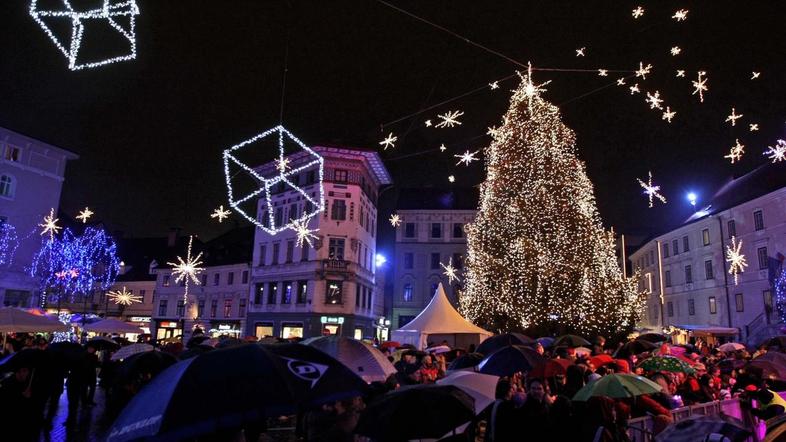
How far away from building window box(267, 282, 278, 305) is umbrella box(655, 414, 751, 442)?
46649 mm

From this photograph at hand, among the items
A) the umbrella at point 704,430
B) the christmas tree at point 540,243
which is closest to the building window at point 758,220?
the christmas tree at point 540,243

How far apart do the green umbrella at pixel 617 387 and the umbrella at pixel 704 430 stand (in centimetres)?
295

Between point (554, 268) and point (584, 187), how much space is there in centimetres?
463

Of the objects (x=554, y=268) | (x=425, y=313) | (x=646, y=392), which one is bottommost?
(x=646, y=392)

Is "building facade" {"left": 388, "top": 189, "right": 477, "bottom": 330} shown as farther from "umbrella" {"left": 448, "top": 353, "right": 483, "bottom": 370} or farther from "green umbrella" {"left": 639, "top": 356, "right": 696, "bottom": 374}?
"green umbrella" {"left": 639, "top": 356, "right": 696, "bottom": 374}

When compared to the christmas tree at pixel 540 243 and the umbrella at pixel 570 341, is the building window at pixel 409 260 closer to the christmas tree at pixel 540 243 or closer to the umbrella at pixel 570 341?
the christmas tree at pixel 540 243

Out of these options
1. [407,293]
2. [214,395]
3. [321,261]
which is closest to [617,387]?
[214,395]

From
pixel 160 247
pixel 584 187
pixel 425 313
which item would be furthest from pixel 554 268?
pixel 160 247

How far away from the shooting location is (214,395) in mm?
4281

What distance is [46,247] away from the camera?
43.2 metres

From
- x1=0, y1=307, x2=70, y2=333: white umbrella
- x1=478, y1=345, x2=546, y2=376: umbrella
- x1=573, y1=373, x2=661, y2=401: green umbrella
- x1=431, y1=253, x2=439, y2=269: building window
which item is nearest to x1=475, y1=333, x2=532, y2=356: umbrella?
x1=478, y1=345, x2=546, y2=376: umbrella

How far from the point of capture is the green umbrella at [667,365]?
10.8m

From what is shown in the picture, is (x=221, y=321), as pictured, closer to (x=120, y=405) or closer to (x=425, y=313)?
(x=425, y=313)

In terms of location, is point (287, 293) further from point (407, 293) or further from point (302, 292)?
point (407, 293)
